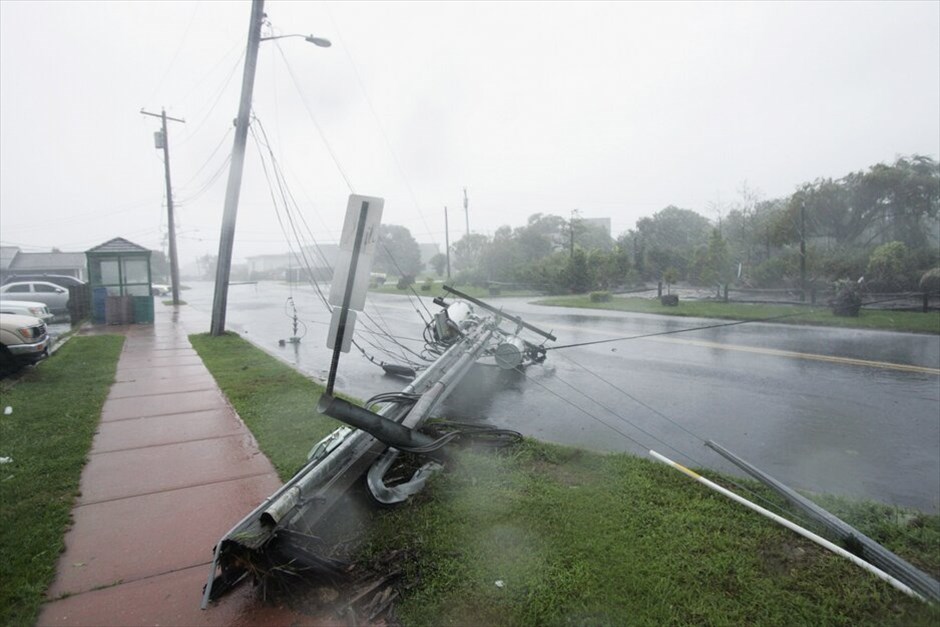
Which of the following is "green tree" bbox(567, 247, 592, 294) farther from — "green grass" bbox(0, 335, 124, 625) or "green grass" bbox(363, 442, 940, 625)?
"green grass" bbox(363, 442, 940, 625)

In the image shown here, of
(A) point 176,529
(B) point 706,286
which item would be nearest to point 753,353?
(A) point 176,529

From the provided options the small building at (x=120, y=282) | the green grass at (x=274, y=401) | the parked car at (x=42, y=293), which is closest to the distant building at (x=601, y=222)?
the small building at (x=120, y=282)

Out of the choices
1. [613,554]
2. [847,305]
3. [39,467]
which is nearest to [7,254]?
[39,467]

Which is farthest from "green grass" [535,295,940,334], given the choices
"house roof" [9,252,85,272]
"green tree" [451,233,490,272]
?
"house roof" [9,252,85,272]

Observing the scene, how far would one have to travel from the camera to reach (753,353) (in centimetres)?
1034

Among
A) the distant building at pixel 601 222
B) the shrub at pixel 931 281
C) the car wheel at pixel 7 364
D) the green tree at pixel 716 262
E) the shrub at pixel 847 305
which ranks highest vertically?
the distant building at pixel 601 222

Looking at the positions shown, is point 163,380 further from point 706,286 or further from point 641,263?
point 641,263

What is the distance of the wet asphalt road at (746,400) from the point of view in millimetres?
4883

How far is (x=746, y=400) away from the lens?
23.2ft

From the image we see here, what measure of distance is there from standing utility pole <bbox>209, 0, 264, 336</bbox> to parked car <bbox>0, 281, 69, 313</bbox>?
14.6 m

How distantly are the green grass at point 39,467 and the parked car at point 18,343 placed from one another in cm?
29

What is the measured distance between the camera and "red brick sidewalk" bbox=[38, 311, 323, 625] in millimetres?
2932

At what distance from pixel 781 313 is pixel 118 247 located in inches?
863

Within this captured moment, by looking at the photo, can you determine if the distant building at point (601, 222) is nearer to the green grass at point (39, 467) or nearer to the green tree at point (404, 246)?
the green tree at point (404, 246)
